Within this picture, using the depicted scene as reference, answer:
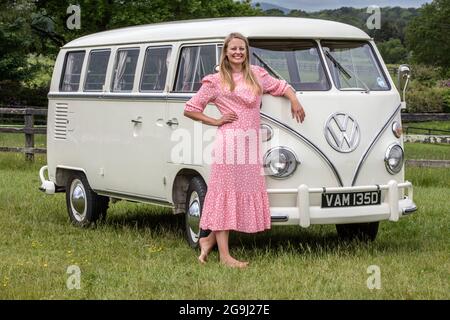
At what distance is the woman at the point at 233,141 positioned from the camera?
8.80 meters

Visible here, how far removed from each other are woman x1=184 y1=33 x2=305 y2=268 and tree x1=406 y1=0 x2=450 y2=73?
257 ft

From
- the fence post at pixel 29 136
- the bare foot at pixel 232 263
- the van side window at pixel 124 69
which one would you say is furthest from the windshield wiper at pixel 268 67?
the fence post at pixel 29 136

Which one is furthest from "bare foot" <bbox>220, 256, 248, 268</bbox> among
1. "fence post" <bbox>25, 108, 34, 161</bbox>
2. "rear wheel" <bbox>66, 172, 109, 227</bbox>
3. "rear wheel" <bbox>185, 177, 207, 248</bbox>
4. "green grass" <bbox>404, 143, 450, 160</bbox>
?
"fence post" <bbox>25, 108, 34, 161</bbox>

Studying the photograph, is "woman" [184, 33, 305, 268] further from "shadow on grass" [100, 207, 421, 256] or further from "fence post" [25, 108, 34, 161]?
"fence post" [25, 108, 34, 161]

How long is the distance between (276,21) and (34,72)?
39.1m

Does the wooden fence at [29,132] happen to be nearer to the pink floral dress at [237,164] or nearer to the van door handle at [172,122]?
the van door handle at [172,122]

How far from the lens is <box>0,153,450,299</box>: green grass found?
7.60 meters

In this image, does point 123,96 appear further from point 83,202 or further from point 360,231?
point 360,231

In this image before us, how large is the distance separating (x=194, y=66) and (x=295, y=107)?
4.43 ft

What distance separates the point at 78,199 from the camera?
12227mm

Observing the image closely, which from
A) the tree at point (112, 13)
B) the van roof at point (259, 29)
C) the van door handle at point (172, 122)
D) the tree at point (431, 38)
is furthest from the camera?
the tree at point (431, 38)

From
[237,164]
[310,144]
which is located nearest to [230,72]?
[237,164]

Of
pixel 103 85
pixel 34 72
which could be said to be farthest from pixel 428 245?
pixel 34 72

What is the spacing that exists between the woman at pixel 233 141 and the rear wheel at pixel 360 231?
75.6 inches
